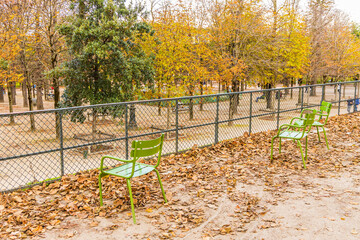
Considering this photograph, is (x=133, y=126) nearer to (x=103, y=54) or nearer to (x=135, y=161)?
(x=103, y=54)

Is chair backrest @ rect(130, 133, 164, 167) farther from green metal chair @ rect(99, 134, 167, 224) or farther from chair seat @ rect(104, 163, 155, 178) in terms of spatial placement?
chair seat @ rect(104, 163, 155, 178)

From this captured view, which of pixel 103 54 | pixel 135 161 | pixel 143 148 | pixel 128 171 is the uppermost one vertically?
pixel 103 54

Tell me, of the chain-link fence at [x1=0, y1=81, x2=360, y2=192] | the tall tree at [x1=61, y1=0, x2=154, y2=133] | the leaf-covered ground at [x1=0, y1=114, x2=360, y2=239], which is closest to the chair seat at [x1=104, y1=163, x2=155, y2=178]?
the leaf-covered ground at [x1=0, y1=114, x2=360, y2=239]

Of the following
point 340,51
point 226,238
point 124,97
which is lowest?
point 226,238

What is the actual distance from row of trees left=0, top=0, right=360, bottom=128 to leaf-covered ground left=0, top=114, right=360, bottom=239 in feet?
13.8

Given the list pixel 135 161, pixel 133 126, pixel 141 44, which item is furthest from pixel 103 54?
pixel 135 161

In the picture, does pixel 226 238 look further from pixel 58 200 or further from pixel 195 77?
pixel 195 77

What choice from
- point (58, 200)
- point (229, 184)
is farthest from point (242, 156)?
point (58, 200)

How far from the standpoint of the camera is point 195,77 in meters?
16.5

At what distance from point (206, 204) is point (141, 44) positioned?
1202cm

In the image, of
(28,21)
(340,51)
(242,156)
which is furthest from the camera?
(340,51)

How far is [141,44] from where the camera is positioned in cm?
1580

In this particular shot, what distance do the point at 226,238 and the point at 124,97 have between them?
11.6 m

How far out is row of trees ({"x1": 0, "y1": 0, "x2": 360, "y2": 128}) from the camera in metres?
13.8
